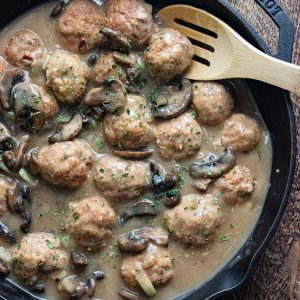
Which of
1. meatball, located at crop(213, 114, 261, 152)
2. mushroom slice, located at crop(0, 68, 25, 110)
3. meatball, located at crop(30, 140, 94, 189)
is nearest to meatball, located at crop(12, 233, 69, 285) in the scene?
meatball, located at crop(30, 140, 94, 189)

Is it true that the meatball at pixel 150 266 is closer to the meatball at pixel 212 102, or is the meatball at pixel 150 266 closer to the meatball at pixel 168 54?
the meatball at pixel 212 102

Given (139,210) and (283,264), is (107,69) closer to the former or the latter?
(139,210)

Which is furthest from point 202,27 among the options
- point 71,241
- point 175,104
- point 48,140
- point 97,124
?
point 71,241

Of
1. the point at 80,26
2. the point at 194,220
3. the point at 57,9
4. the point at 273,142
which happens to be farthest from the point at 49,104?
the point at 273,142

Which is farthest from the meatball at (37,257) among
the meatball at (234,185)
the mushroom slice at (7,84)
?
the meatball at (234,185)

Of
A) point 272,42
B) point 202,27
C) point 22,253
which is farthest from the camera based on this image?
point 272,42

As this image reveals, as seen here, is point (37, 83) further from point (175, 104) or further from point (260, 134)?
point (260, 134)

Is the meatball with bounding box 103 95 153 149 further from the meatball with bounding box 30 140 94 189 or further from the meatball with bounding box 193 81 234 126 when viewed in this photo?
the meatball with bounding box 193 81 234 126
